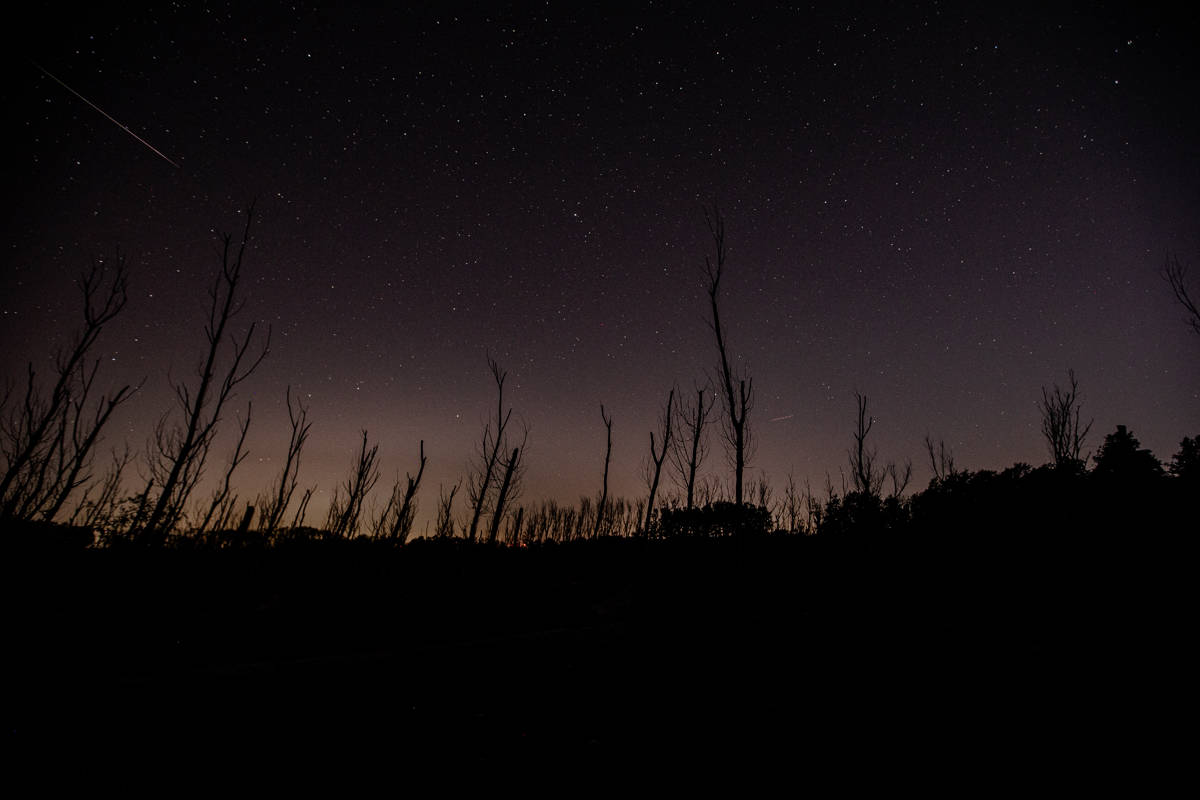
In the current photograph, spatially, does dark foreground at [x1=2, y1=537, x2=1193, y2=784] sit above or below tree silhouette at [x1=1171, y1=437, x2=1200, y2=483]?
below

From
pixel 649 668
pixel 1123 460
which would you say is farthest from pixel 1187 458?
pixel 649 668

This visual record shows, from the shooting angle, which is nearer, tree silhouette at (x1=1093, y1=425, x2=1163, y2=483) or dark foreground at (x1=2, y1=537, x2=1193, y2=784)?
dark foreground at (x1=2, y1=537, x2=1193, y2=784)

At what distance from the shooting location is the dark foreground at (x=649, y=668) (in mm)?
3553

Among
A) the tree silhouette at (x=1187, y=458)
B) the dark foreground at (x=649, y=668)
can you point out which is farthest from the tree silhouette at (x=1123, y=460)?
the dark foreground at (x=649, y=668)

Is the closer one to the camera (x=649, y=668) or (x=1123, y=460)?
(x=649, y=668)

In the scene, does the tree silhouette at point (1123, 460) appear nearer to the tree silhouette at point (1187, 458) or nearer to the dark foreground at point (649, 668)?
the tree silhouette at point (1187, 458)

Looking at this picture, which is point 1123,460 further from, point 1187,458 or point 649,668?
point 649,668

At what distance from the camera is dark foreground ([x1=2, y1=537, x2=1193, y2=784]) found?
355 cm

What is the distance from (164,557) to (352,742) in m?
14.4

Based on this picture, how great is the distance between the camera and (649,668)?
5730 millimetres

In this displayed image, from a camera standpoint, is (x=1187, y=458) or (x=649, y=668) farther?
(x=1187, y=458)

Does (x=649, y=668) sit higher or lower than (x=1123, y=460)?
lower

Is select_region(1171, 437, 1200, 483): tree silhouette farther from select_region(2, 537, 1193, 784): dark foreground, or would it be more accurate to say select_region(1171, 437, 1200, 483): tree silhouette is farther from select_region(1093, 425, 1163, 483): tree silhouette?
select_region(2, 537, 1193, 784): dark foreground

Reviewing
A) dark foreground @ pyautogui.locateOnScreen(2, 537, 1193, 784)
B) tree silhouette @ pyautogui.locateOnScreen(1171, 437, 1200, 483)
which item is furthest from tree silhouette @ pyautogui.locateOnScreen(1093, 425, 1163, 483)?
dark foreground @ pyautogui.locateOnScreen(2, 537, 1193, 784)
